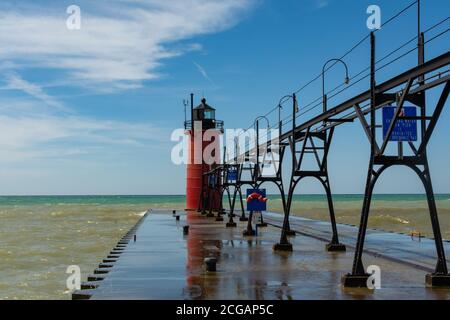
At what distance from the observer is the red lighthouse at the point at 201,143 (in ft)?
205

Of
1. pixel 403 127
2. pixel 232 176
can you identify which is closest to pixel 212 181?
pixel 232 176

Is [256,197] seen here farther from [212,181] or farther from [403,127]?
[212,181]

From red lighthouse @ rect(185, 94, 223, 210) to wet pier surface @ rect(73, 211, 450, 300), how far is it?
3465 cm

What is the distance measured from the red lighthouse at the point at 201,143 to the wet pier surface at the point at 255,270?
34650 mm

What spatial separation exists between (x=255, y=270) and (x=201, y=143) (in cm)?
4596

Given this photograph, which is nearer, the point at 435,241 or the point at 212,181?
the point at 435,241

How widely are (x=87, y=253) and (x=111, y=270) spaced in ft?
59.1

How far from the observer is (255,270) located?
56.5ft

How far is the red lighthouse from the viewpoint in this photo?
6244cm

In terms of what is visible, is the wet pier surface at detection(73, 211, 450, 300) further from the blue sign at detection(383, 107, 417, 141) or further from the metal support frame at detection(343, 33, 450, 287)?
the blue sign at detection(383, 107, 417, 141)

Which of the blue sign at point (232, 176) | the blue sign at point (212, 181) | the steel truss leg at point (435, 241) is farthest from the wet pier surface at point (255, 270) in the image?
the blue sign at point (212, 181)
